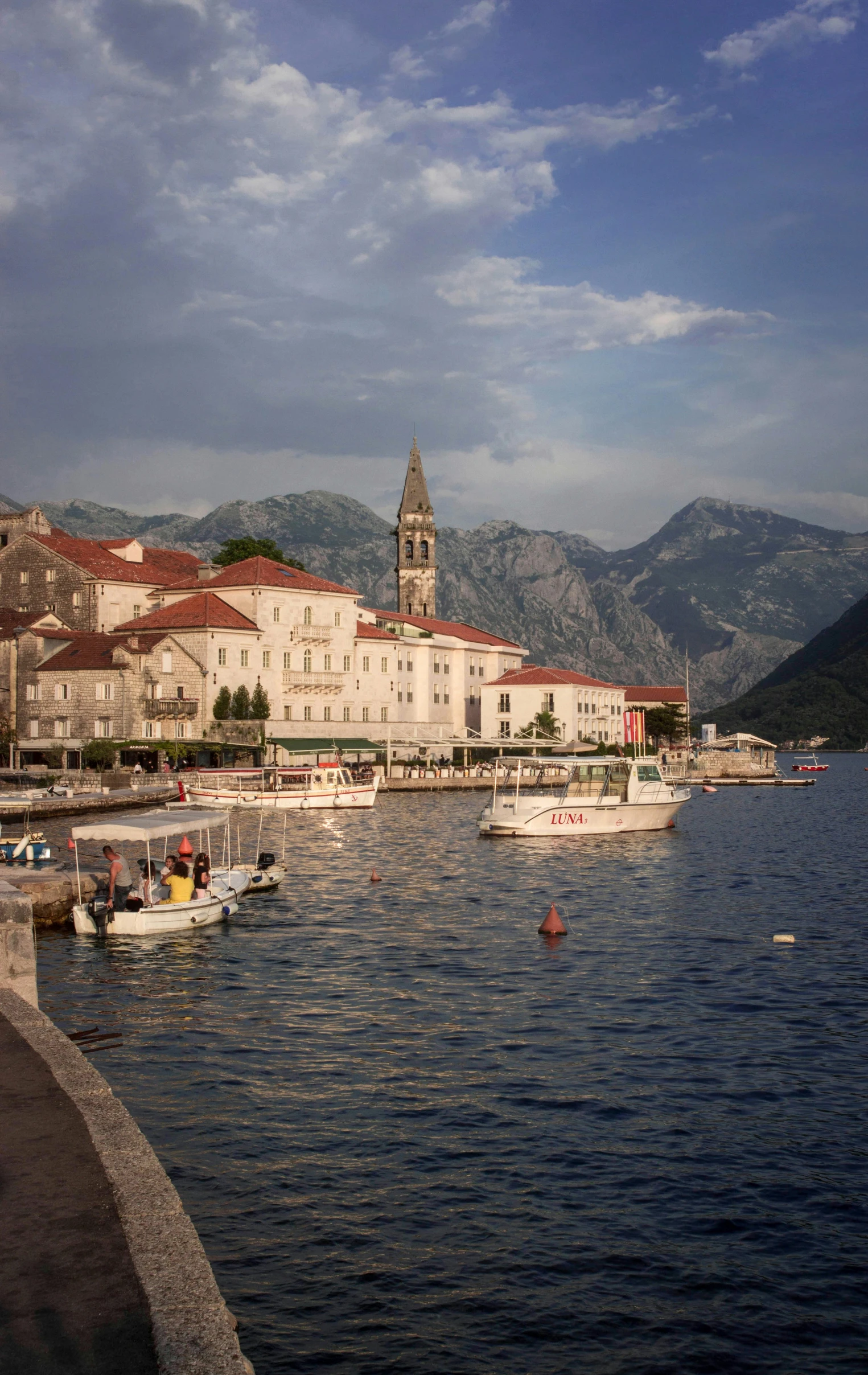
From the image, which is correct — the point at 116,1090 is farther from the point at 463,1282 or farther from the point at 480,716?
the point at 480,716

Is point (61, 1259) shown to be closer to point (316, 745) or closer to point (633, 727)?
point (633, 727)

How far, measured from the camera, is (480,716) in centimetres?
14388

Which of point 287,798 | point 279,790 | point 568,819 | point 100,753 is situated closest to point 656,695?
point 100,753

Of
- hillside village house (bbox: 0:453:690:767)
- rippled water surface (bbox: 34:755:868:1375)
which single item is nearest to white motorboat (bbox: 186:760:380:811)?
hillside village house (bbox: 0:453:690:767)

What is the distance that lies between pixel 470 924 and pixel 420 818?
4207cm

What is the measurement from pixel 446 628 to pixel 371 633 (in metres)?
24.9

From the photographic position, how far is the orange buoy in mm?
31906

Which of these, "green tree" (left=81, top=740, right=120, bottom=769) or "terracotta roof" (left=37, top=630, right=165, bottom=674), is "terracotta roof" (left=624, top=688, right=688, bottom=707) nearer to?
"terracotta roof" (left=37, top=630, right=165, bottom=674)

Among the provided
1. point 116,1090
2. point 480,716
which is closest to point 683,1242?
point 116,1090

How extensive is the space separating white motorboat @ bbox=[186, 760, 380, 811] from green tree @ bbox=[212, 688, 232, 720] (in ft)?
34.1

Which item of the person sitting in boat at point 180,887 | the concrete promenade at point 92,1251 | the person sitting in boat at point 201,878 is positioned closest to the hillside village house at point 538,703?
the person sitting in boat at point 201,878

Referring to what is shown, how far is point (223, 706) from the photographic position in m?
100

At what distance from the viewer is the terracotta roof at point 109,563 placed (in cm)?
10962

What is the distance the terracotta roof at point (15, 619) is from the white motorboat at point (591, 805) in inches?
2209
